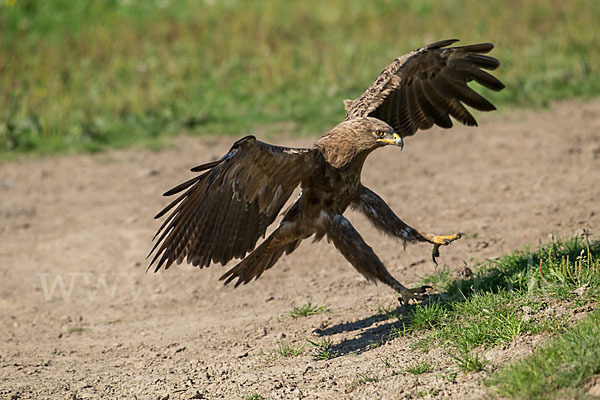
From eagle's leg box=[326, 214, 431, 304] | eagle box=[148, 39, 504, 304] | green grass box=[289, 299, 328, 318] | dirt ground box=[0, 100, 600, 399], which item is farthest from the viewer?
green grass box=[289, 299, 328, 318]

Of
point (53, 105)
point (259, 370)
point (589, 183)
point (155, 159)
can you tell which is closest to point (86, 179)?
point (155, 159)

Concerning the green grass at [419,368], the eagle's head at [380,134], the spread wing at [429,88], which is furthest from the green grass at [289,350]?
the spread wing at [429,88]

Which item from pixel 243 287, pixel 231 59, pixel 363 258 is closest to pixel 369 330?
pixel 363 258

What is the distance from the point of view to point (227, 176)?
4.67m

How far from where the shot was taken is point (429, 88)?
5969 mm

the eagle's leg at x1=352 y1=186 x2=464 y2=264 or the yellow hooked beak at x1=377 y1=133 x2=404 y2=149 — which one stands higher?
the yellow hooked beak at x1=377 y1=133 x2=404 y2=149

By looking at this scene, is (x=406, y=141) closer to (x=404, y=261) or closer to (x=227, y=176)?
(x=404, y=261)

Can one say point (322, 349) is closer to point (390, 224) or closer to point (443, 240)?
point (390, 224)

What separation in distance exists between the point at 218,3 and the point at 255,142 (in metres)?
10.7

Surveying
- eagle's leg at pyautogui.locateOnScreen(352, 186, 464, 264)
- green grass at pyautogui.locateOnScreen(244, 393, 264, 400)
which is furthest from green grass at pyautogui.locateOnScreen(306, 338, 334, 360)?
eagle's leg at pyautogui.locateOnScreen(352, 186, 464, 264)

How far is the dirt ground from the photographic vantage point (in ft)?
14.9

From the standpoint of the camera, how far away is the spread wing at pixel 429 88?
5680 millimetres

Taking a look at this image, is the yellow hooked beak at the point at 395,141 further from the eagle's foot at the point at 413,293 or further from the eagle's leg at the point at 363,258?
the eagle's foot at the point at 413,293

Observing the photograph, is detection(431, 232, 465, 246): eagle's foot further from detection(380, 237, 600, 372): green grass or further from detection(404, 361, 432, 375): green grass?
detection(404, 361, 432, 375): green grass
